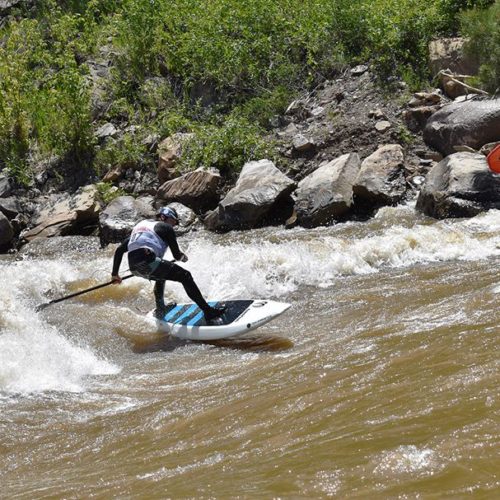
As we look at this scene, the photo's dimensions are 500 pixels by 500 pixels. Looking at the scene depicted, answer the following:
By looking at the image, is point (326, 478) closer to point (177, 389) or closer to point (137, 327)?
point (177, 389)

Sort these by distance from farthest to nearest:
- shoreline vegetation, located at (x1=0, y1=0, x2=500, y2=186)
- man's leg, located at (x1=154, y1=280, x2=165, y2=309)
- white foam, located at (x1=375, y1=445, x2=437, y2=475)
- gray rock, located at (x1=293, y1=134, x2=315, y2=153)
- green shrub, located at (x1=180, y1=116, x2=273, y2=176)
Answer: shoreline vegetation, located at (x1=0, y1=0, x2=500, y2=186) < green shrub, located at (x1=180, y1=116, x2=273, y2=176) < gray rock, located at (x1=293, y1=134, x2=315, y2=153) < man's leg, located at (x1=154, y1=280, x2=165, y2=309) < white foam, located at (x1=375, y1=445, x2=437, y2=475)

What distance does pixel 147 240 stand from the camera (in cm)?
705

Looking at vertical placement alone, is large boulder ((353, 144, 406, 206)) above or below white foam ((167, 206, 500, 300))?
above

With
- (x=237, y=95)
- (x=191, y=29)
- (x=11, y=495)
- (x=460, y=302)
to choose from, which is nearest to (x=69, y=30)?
(x=191, y=29)

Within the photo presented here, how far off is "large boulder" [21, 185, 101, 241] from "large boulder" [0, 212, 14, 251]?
0.28 meters

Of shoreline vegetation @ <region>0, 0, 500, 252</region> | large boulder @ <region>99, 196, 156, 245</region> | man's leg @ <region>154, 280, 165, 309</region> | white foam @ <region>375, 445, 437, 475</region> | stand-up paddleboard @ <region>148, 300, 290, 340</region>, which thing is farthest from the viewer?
large boulder @ <region>99, 196, 156, 245</region>

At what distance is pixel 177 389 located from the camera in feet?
17.9

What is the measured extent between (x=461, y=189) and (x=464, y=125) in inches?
83.3

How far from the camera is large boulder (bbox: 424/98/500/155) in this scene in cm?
1171

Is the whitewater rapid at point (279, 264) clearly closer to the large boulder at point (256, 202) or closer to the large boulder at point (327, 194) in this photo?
the large boulder at point (327, 194)

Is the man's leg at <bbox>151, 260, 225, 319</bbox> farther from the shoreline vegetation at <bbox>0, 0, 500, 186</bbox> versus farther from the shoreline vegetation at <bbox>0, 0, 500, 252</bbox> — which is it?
the shoreline vegetation at <bbox>0, 0, 500, 186</bbox>

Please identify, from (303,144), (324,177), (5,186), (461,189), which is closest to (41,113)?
(5,186)

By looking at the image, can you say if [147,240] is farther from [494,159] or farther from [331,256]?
[494,159]

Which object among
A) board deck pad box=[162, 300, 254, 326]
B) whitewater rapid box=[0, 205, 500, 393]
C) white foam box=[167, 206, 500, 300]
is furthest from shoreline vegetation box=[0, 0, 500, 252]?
board deck pad box=[162, 300, 254, 326]
